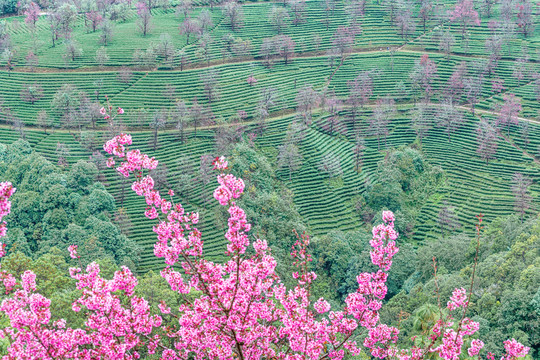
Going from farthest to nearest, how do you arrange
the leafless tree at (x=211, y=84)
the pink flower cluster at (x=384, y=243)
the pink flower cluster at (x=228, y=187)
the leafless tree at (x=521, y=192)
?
the leafless tree at (x=211, y=84) → the leafless tree at (x=521, y=192) → the pink flower cluster at (x=384, y=243) → the pink flower cluster at (x=228, y=187)

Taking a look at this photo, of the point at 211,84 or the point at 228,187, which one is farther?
the point at 211,84

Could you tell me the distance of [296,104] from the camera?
43.8 meters

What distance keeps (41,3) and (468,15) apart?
53.1m

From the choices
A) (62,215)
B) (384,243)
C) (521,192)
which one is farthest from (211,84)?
(384,243)

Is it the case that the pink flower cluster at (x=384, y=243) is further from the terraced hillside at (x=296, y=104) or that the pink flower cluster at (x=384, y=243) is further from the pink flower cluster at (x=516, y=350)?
the terraced hillside at (x=296, y=104)

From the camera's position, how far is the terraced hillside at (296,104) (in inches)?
1366

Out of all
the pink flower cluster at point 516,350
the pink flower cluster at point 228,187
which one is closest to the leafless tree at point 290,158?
the pink flower cluster at point 516,350

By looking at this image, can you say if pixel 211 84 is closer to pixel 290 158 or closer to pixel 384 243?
pixel 290 158

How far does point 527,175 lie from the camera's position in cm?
3541

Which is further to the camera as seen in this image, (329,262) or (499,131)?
(499,131)

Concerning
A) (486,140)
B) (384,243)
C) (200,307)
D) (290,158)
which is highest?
(384,243)

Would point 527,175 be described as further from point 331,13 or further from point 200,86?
point 331,13

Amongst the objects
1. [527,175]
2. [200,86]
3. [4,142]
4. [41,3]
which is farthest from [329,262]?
[41,3]

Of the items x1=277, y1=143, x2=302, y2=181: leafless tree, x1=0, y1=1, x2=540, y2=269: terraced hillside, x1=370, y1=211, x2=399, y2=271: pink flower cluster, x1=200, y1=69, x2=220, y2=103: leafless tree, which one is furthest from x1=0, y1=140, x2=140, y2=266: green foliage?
x1=370, y1=211, x2=399, y2=271: pink flower cluster
